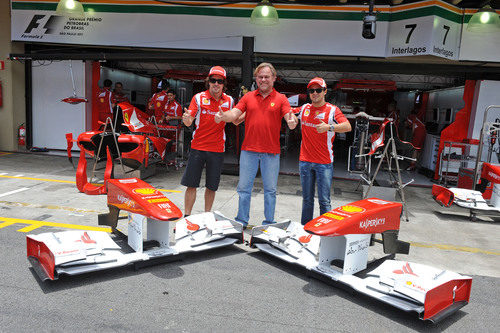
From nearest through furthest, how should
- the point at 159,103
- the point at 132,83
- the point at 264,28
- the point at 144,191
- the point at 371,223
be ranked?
the point at 371,223
the point at 144,191
the point at 264,28
the point at 159,103
the point at 132,83

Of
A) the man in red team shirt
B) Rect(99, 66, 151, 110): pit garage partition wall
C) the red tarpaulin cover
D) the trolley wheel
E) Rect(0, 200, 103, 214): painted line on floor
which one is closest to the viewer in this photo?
the man in red team shirt

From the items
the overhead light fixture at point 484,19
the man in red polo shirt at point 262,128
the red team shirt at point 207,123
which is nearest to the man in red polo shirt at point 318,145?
the man in red polo shirt at point 262,128

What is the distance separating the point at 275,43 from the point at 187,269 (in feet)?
21.5

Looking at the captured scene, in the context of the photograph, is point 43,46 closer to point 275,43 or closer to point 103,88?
point 103,88

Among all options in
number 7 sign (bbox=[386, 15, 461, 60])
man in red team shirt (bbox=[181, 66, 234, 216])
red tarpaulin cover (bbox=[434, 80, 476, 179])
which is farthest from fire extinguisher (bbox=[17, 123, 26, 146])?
red tarpaulin cover (bbox=[434, 80, 476, 179])

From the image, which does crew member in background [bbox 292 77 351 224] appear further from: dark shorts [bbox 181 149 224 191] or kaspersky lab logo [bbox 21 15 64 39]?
kaspersky lab logo [bbox 21 15 64 39]

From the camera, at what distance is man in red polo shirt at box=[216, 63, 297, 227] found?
4.24 meters

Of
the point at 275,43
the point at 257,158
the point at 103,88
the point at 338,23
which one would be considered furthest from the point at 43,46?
the point at 257,158

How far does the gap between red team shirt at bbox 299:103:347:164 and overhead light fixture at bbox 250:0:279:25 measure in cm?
418

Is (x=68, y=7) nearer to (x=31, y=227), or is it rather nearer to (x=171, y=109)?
(x=171, y=109)

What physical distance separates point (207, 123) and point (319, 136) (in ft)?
4.42

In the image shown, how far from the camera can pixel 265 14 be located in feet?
25.5

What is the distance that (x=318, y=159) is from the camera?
4316 millimetres

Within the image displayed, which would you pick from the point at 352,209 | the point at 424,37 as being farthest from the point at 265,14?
the point at 352,209
